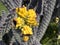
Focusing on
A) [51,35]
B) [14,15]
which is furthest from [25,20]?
[51,35]

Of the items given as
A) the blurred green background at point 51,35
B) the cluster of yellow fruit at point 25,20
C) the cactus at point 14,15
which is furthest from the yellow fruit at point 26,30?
the blurred green background at point 51,35

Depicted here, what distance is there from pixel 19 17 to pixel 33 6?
4.26 ft

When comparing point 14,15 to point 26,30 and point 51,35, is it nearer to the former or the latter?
point 26,30

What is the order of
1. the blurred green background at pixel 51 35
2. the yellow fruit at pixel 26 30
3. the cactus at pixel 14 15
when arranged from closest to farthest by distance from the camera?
the yellow fruit at pixel 26 30, the cactus at pixel 14 15, the blurred green background at pixel 51 35

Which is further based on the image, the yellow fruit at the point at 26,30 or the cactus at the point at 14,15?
the cactus at the point at 14,15

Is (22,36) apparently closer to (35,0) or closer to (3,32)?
(3,32)

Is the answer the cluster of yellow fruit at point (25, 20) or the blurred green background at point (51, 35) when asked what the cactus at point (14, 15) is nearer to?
the cluster of yellow fruit at point (25, 20)

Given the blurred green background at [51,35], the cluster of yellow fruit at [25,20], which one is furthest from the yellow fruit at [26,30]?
the blurred green background at [51,35]

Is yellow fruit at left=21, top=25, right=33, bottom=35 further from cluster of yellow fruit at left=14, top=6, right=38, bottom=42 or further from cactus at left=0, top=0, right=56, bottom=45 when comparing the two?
cactus at left=0, top=0, right=56, bottom=45

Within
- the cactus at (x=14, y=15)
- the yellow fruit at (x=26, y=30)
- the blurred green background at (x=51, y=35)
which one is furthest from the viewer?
the blurred green background at (x=51, y=35)

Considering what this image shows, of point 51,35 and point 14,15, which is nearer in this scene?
point 14,15

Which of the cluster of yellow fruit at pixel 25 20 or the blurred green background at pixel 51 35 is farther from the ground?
the cluster of yellow fruit at pixel 25 20

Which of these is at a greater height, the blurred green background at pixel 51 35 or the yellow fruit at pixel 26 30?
the yellow fruit at pixel 26 30

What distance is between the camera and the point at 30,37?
4812 mm
